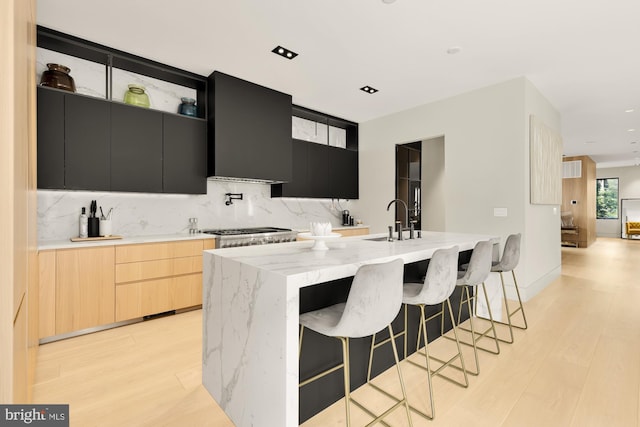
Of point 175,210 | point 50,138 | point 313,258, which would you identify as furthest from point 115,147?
point 313,258

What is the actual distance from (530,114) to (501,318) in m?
2.58

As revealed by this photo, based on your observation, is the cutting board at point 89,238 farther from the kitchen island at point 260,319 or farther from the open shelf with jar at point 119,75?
the kitchen island at point 260,319

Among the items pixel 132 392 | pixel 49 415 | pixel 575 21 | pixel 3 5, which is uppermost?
pixel 575 21

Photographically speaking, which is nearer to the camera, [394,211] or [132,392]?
[132,392]

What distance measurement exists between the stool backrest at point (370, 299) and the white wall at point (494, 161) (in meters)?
3.17

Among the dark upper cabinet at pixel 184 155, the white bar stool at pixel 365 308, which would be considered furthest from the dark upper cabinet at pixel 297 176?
the white bar stool at pixel 365 308

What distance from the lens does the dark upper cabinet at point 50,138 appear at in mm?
2756

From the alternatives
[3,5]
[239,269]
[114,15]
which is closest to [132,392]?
[239,269]

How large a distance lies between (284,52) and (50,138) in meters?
2.36

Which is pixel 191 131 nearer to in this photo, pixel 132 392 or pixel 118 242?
pixel 118 242

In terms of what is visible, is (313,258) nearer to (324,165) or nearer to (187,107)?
(187,107)

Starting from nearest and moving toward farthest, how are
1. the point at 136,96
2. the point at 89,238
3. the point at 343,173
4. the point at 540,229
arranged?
the point at 89,238, the point at 136,96, the point at 540,229, the point at 343,173

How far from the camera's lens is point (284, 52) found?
325cm

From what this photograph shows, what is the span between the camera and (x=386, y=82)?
4.04 metres
